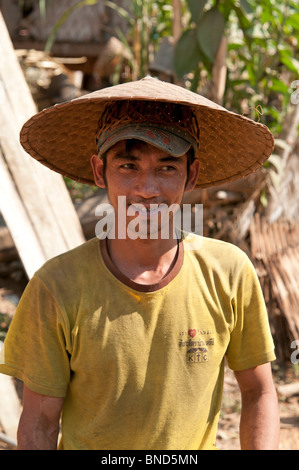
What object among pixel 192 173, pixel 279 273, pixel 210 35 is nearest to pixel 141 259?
pixel 192 173

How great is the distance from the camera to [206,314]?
163 cm

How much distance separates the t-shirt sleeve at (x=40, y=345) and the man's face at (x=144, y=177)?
0.31 m

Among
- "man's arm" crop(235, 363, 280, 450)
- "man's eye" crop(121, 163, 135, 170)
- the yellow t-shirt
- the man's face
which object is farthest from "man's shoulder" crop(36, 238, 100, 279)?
"man's arm" crop(235, 363, 280, 450)

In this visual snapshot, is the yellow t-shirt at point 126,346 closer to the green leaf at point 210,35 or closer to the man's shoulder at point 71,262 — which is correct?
the man's shoulder at point 71,262

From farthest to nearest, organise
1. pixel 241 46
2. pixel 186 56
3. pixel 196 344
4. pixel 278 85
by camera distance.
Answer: pixel 241 46 → pixel 278 85 → pixel 186 56 → pixel 196 344

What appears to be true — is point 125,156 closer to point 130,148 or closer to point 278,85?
point 130,148

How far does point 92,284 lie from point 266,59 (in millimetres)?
3177

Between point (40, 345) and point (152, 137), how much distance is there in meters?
0.62

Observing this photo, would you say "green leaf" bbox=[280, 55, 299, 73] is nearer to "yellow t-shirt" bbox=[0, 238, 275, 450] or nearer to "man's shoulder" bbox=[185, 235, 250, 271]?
"man's shoulder" bbox=[185, 235, 250, 271]

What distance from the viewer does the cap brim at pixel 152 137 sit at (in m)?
1.49

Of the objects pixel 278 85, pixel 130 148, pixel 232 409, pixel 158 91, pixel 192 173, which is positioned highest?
pixel 158 91

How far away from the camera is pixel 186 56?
371 cm

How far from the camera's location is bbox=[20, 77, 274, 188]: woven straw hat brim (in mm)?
1596

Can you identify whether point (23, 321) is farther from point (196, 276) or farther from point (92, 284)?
point (196, 276)
